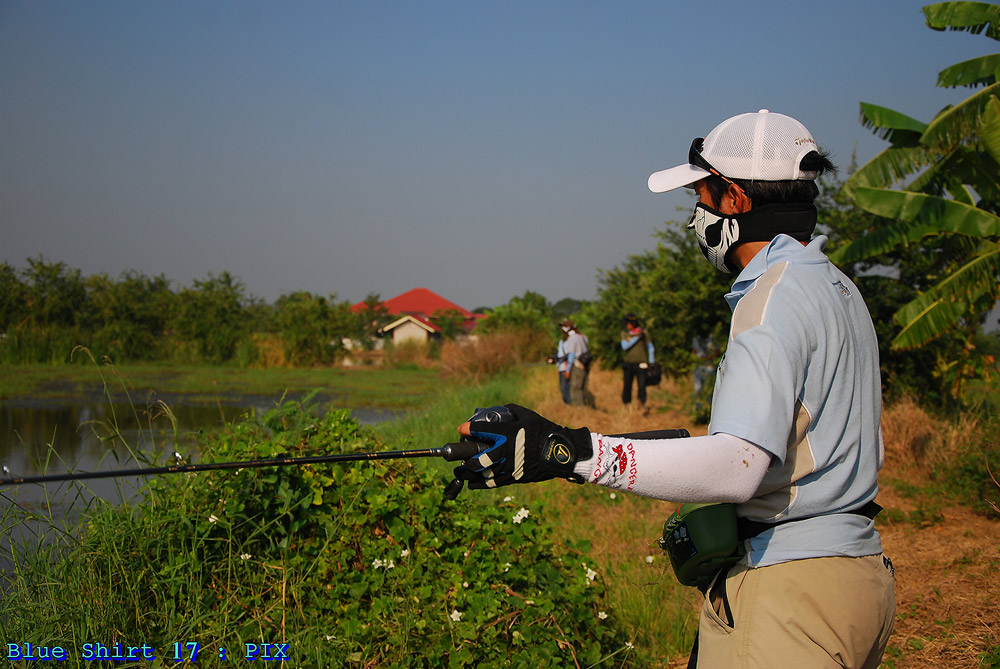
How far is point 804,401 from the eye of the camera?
1.74 metres

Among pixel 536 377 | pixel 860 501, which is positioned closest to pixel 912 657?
pixel 860 501

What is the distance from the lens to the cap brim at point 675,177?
2115 millimetres

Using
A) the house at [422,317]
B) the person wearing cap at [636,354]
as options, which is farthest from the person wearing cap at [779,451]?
the house at [422,317]

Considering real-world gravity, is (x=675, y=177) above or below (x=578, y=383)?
above

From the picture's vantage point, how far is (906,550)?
20.1ft

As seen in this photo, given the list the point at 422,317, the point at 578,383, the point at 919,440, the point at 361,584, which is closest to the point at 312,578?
the point at 361,584

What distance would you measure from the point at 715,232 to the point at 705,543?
80cm

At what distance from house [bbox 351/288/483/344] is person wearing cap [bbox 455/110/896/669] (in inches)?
1217

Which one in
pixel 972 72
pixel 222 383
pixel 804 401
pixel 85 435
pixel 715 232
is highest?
pixel 972 72

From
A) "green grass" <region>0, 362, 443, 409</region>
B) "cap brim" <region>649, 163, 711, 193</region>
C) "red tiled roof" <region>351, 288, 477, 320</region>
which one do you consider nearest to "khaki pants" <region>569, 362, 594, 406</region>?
"green grass" <region>0, 362, 443, 409</region>

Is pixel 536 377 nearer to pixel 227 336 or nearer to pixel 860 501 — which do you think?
pixel 860 501

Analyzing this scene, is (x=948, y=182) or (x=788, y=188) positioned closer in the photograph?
(x=788, y=188)

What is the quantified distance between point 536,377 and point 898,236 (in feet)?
35.4

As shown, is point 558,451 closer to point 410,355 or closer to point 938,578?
point 938,578
